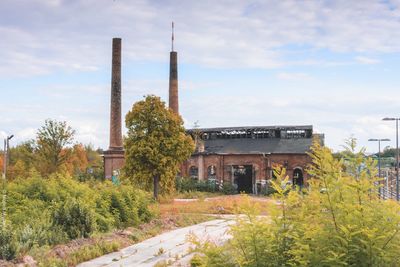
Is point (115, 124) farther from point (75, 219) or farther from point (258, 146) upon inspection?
point (75, 219)

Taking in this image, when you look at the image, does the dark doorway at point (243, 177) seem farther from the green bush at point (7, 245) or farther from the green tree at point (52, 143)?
the green bush at point (7, 245)

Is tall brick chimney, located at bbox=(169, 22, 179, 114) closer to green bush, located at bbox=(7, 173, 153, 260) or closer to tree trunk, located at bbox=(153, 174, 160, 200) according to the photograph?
tree trunk, located at bbox=(153, 174, 160, 200)

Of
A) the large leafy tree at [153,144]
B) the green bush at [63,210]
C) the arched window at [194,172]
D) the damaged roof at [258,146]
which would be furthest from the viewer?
the arched window at [194,172]

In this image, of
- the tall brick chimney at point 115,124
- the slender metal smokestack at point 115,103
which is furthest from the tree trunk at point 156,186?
the slender metal smokestack at point 115,103

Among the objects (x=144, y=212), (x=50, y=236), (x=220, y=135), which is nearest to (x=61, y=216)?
(x=50, y=236)

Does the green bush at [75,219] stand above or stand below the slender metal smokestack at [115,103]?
below

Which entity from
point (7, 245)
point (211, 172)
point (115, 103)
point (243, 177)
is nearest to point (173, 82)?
point (115, 103)

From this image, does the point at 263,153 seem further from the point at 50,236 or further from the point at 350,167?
the point at 350,167

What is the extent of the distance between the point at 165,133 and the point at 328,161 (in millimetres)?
26169

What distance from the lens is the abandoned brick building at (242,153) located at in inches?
1764

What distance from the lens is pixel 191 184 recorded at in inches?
1778

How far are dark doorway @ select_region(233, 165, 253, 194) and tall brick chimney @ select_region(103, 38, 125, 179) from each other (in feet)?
32.7

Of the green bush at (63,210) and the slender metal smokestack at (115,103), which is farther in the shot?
the slender metal smokestack at (115,103)

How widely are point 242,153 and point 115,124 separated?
37.1ft
